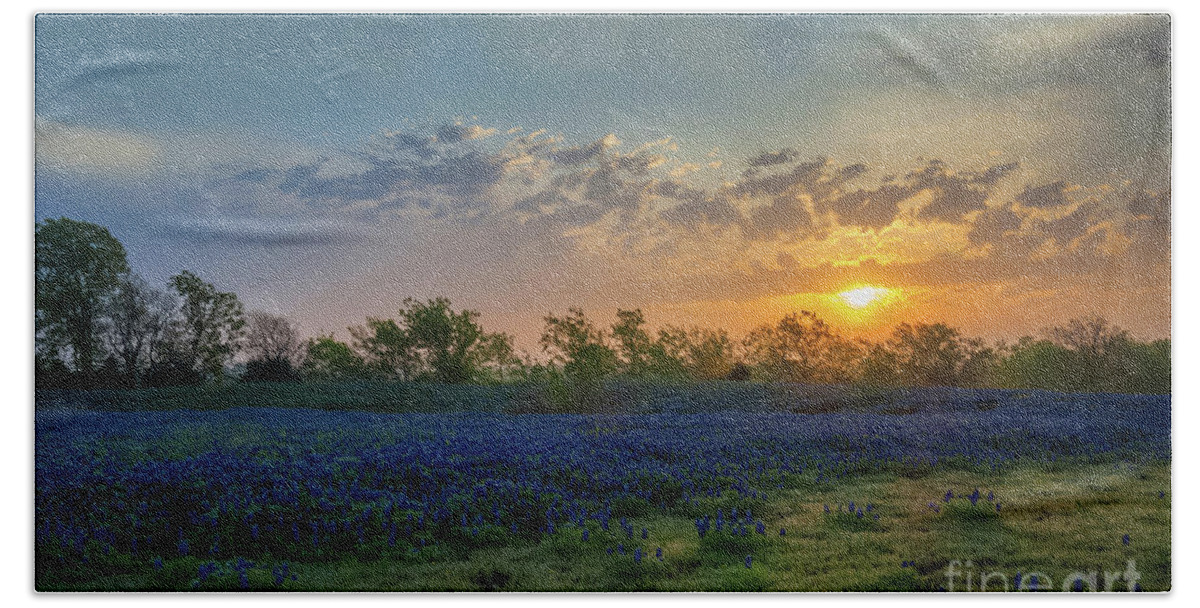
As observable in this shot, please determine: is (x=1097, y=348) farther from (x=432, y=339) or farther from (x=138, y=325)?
(x=138, y=325)

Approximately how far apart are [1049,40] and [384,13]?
4.11 metres

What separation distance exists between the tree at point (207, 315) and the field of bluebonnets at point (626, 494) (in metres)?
0.44

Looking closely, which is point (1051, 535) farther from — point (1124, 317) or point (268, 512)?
point (268, 512)

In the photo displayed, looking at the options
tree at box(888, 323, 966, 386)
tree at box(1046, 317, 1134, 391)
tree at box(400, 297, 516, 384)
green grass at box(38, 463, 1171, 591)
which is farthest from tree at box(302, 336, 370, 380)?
tree at box(1046, 317, 1134, 391)

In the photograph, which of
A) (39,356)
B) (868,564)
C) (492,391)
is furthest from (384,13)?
(868,564)

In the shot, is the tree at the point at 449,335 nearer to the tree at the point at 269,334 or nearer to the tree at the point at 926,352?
the tree at the point at 269,334

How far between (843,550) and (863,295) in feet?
4.98

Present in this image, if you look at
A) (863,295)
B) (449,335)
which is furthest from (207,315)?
(863,295)

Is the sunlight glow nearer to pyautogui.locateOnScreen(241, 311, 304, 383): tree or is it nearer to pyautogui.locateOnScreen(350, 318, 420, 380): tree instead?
pyautogui.locateOnScreen(350, 318, 420, 380): tree

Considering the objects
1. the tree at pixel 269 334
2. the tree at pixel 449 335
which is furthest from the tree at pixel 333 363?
the tree at pixel 449 335

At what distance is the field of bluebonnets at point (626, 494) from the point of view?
4.66 metres

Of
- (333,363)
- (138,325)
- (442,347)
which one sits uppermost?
(138,325)

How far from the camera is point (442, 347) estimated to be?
523 cm

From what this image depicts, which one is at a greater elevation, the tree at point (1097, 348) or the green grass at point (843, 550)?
the tree at point (1097, 348)
